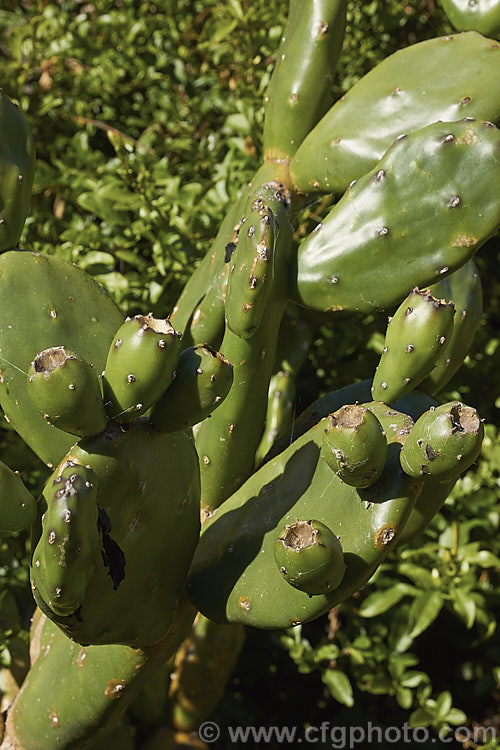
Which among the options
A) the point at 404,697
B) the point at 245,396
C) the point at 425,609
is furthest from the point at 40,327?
the point at 404,697

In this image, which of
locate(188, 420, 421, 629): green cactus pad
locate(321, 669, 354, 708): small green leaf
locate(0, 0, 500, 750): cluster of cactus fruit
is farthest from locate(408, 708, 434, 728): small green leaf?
locate(188, 420, 421, 629): green cactus pad

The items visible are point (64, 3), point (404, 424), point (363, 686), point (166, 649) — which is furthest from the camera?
point (64, 3)

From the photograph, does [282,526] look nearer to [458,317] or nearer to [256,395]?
[256,395]

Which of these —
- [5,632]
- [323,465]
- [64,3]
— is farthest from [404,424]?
[64,3]

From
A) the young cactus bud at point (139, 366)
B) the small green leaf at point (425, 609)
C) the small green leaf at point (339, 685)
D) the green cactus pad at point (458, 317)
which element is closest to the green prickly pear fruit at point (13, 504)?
the young cactus bud at point (139, 366)

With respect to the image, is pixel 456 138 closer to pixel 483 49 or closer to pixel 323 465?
pixel 483 49

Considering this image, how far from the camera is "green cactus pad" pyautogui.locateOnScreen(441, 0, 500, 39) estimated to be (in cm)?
137

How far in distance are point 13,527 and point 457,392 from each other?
1.44 m

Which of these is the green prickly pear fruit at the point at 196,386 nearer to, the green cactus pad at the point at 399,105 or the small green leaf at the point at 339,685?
the green cactus pad at the point at 399,105

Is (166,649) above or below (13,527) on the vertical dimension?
below

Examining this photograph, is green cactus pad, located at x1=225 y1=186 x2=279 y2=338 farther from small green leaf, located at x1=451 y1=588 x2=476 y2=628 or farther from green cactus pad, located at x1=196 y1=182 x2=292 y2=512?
small green leaf, located at x1=451 y1=588 x2=476 y2=628

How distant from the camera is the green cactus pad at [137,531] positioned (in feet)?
3.19

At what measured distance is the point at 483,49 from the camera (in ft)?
4.34

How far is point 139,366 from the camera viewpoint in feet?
2.98
